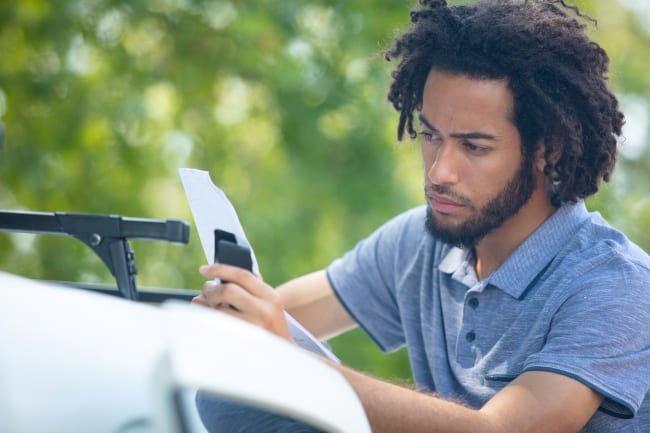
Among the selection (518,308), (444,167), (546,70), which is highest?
(546,70)

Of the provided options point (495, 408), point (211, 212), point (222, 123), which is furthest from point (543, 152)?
point (222, 123)

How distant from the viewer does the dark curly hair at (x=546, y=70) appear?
2.14 m

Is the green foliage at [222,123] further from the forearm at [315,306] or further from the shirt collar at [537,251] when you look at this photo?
the shirt collar at [537,251]

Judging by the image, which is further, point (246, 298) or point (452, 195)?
point (452, 195)

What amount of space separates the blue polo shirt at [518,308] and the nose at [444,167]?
24 centimetres

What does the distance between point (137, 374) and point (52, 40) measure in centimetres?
432

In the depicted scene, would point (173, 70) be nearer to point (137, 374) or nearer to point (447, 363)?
point (447, 363)

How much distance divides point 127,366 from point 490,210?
46.9 inches

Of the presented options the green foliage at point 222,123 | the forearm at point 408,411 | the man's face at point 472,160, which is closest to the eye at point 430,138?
the man's face at point 472,160

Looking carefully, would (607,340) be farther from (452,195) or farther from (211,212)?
(211,212)

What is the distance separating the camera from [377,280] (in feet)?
8.19

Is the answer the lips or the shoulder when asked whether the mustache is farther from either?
the shoulder

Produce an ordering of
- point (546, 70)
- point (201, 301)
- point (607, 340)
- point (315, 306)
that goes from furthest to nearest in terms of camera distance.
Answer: point (315, 306) → point (546, 70) → point (607, 340) → point (201, 301)

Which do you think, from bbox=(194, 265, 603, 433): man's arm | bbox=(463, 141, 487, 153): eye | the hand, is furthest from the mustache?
the hand
